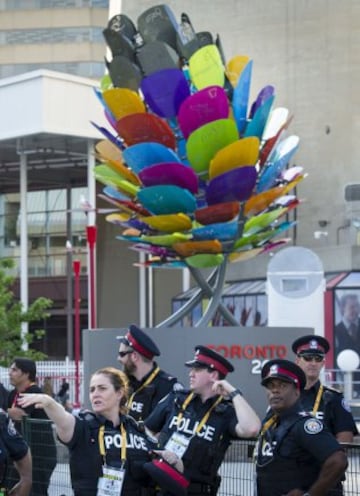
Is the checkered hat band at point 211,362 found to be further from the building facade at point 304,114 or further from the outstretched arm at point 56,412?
the building facade at point 304,114

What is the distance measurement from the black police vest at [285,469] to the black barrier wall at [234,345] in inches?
422

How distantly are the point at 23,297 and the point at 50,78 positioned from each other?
8288mm

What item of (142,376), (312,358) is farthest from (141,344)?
(312,358)

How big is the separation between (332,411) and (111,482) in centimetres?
194

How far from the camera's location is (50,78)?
43.9 meters

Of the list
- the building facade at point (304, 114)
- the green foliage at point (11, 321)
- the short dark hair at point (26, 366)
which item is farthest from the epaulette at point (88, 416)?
the building facade at point (304, 114)

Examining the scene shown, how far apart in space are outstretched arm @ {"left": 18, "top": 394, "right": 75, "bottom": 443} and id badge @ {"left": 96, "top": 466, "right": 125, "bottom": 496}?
0.31m

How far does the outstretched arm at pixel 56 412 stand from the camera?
6988 millimetres

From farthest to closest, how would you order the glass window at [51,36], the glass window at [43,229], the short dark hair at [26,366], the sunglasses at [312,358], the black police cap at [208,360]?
the glass window at [51,36]
the glass window at [43,229]
the short dark hair at [26,366]
the sunglasses at [312,358]
the black police cap at [208,360]

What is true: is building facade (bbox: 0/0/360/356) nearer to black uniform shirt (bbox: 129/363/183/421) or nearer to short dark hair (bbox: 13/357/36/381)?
short dark hair (bbox: 13/357/36/381)

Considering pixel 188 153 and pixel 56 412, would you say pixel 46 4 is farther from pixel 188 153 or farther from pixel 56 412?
pixel 56 412

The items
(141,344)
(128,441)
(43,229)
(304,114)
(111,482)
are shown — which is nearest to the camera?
(111,482)

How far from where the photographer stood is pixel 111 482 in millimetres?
7406

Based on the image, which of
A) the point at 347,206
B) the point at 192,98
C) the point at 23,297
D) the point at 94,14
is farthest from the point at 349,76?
the point at 192,98
